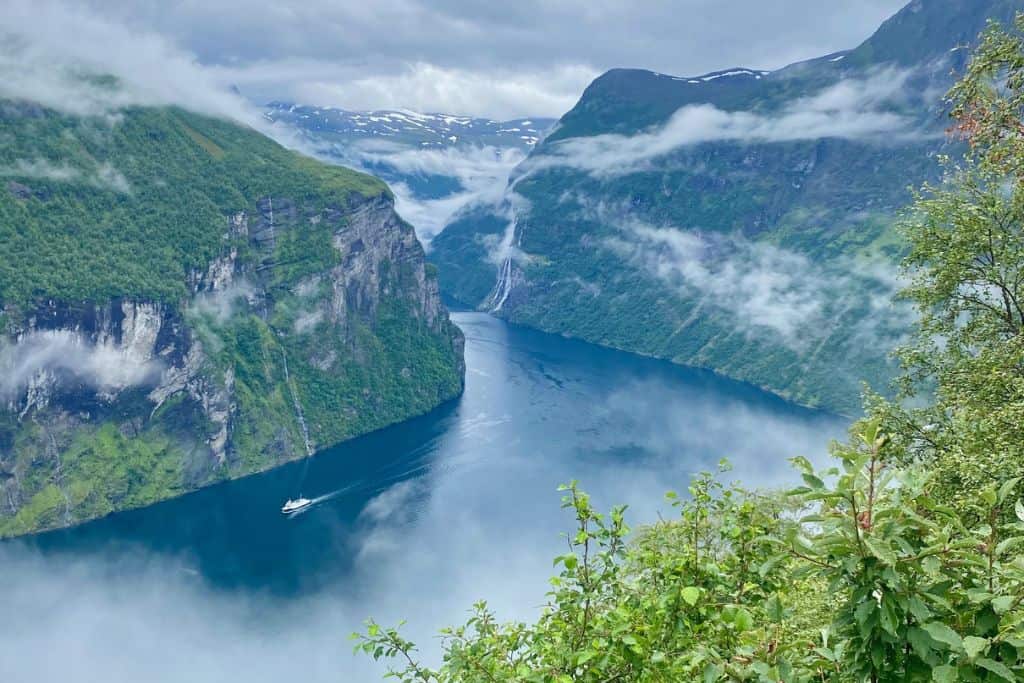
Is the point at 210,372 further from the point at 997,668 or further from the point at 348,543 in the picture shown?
the point at 997,668

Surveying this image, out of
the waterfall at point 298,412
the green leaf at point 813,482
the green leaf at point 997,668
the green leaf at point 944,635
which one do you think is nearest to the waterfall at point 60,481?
the waterfall at point 298,412

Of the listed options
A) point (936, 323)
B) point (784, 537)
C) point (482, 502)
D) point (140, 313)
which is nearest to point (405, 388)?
point (140, 313)

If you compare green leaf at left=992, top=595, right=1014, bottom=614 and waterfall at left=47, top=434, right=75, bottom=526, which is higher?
green leaf at left=992, top=595, right=1014, bottom=614

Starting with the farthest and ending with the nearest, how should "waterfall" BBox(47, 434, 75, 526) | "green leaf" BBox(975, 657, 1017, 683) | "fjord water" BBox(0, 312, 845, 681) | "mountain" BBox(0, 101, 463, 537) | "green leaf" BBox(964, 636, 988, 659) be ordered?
1. "mountain" BBox(0, 101, 463, 537)
2. "waterfall" BBox(47, 434, 75, 526)
3. "fjord water" BBox(0, 312, 845, 681)
4. "green leaf" BBox(975, 657, 1017, 683)
5. "green leaf" BBox(964, 636, 988, 659)

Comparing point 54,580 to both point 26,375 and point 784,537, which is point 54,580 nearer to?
point 26,375

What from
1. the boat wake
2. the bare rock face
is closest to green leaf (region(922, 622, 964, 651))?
the boat wake

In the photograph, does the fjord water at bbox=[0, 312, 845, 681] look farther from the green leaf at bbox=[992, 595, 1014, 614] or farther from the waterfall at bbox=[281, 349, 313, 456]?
the green leaf at bbox=[992, 595, 1014, 614]
